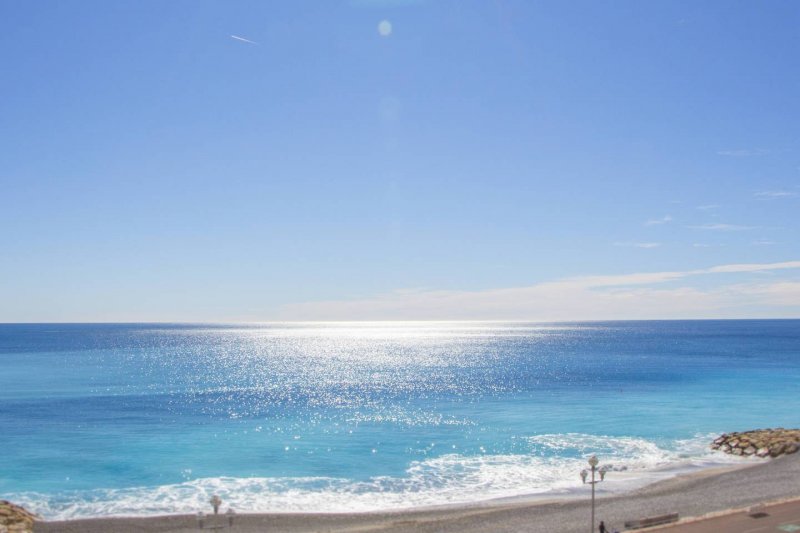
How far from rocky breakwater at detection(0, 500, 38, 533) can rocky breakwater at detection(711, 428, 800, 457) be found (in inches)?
1812

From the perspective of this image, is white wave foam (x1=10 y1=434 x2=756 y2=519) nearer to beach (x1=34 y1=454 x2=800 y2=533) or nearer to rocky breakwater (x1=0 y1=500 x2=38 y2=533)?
rocky breakwater (x1=0 y1=500 x2=38 y2=533)

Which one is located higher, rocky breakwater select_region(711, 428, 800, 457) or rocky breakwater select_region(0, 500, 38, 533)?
rocky breakwater select_region(0, 500, 38, 533)

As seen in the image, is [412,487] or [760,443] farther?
[760,443]

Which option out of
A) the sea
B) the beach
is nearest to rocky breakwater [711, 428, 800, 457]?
the sea

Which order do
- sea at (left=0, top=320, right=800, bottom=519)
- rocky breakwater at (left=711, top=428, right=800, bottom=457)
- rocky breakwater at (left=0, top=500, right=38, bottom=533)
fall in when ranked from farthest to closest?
Answer: 1. rocky breakwater at (left=711, top=428, right=800, bottom=457)
2. sea at (left=0, top=320, right=800, bottom=519)
3. rocky breakwater at (left=0, top=500, right=38, bottom=533)

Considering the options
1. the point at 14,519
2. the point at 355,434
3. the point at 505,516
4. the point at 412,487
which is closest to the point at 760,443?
the point at 505,516

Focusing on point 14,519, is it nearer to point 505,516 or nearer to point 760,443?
point 505,516

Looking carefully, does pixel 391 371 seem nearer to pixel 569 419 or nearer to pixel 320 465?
pixel 569 419

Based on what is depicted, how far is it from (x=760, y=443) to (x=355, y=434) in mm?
31976

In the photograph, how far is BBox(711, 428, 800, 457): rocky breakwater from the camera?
44156 millimetres

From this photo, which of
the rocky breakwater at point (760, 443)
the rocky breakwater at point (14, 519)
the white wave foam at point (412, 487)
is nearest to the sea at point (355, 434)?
the white wave foam at point (412, 487)

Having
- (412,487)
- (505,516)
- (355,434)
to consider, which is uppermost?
(355,434)

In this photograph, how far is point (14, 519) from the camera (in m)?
29.8

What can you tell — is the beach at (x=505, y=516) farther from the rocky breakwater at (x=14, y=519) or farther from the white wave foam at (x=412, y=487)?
the white wave foam at (x=412, y=487)
